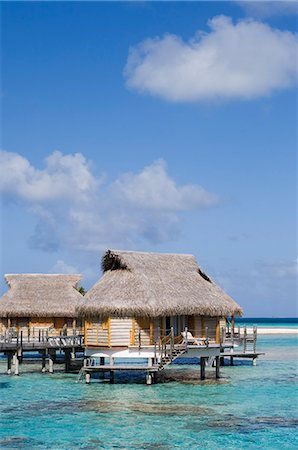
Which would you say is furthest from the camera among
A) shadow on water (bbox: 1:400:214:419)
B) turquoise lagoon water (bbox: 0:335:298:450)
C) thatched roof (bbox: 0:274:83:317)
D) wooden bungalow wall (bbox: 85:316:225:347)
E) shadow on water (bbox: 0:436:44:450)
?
thatched roof (bbox: 0:274:83:317)

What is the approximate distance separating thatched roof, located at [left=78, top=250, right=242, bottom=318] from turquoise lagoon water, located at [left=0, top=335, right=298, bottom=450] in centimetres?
324

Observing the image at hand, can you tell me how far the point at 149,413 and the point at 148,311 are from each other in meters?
7.89

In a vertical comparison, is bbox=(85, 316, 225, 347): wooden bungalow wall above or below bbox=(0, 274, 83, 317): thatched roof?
below

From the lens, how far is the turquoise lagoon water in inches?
772

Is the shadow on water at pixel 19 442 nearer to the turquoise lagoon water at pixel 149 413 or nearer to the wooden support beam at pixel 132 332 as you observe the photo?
the turquoise lagoon water at pixel 149 413

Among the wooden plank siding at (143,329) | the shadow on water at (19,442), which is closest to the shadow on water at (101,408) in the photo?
the shadow on water at (19,442)

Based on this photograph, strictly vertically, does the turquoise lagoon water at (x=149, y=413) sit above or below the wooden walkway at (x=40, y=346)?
below

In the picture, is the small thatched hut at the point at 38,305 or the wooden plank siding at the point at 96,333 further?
the small thatched hut at the point at 38,305

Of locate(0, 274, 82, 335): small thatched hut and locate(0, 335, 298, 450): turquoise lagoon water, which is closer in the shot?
locate(0, 335, 298, 450): turquoise lagoon water

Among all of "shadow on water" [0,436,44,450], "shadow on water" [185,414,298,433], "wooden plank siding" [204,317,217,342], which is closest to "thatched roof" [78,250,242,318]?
"wooden plank siding" [204,317,217,342]

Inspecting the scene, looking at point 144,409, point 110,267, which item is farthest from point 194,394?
point 110,267

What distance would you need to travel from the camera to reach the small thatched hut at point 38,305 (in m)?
44.2

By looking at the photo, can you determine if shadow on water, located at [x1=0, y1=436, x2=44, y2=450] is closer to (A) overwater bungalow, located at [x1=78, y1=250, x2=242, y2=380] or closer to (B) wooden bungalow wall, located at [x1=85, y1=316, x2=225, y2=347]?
(A) overwater bungalow, located at [x1=78, y1=250, x2=242, y2=380]

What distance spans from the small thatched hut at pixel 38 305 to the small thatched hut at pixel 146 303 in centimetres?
1053
